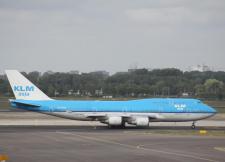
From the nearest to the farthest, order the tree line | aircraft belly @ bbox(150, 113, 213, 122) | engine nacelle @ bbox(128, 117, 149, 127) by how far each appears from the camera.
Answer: engine nacelle @ bbox(128, 117, 149, 127), aircraft belly @ bbox(150, 113, 213, 122), the tree line

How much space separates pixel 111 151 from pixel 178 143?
7509 mm

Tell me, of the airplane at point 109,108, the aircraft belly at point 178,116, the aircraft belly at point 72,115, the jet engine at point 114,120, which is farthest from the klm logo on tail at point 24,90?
the aircraft belly at point 178,116

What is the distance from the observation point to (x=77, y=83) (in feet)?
618

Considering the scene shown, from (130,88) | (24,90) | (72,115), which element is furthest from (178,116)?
(130,88)

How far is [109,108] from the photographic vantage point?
57500 mm

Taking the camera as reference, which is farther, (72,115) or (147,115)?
(147,115)

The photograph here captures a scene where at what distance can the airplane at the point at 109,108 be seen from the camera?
5703 centimetres

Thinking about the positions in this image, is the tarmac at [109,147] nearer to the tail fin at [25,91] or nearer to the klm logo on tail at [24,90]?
the tail fin at [25,91]

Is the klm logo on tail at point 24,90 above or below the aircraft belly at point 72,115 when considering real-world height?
above

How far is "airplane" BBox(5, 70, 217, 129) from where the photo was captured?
5703 centimetres

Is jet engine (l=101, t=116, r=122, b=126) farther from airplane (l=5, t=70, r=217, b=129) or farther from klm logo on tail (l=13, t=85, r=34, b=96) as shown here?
klm logo on tail (l=13, t=85, r=34, b=96)

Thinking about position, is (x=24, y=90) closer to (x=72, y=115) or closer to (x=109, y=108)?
(x=72, y=115)

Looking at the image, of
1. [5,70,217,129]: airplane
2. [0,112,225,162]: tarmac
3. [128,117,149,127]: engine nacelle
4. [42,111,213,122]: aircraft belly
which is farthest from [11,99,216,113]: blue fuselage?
[0,112,225,162]: tarmac

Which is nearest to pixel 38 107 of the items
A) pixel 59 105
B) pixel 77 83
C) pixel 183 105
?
pixel 59 105
